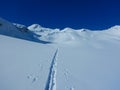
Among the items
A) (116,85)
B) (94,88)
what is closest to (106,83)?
(116,85)

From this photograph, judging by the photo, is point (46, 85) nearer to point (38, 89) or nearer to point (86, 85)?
point (38, 89)

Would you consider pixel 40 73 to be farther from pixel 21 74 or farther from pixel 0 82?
pixel 0 82

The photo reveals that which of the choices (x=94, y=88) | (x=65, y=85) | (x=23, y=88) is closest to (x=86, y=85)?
(x=94, y=88)

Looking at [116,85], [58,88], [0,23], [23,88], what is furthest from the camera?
[0,23]

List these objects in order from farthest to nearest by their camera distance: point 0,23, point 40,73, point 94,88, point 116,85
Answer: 1. point 0,23
2. point 40,73
3. point 116,85
4. point 94,88

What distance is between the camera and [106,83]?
7.59 metres

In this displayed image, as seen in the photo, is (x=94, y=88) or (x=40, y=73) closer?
(x=94, y=88)

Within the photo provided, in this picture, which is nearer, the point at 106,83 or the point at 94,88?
the point at 94,88

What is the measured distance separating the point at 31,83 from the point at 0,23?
209ft

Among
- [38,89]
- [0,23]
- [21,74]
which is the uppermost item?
[0,23]

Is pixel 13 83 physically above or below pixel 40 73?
below

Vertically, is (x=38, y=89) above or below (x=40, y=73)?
below

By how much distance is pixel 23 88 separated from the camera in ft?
19.4

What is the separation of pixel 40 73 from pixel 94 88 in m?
3.23
